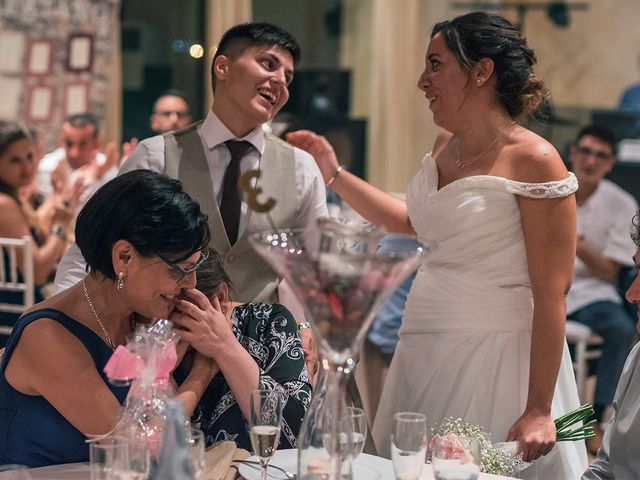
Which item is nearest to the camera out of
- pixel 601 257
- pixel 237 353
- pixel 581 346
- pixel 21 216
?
pixel 237 353

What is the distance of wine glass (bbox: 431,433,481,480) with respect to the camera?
5.56 ft

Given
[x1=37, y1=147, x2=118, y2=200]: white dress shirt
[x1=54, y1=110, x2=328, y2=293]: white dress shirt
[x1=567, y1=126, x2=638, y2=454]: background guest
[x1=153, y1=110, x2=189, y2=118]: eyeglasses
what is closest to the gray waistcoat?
[x1=54, y1=110, x2=328, y2=293]: white dress shirt

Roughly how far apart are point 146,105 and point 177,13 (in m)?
0.80

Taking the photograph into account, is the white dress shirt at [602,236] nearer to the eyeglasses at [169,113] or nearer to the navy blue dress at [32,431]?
the eyeglasses at [169,113]

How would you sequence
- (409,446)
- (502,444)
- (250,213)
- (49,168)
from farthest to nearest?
(49,168) → (250,213) → (502,444) → (409,446)

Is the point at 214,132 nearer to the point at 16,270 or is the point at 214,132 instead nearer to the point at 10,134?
the point at 16,270

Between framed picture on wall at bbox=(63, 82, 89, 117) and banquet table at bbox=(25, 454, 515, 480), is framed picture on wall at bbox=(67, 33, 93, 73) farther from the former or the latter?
banquet table at bbox=(25, 454, 515, 480)

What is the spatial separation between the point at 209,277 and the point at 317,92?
5814 mm

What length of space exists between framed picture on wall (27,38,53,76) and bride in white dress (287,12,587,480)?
5.23m

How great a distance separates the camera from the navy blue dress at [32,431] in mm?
2043

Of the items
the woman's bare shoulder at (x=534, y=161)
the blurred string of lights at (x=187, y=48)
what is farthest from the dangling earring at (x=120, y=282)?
the blurred string of lights at (x=187, y=48)

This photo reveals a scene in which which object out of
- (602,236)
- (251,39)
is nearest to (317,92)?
(602,236)

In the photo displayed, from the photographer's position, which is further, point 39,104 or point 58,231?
point 39,104

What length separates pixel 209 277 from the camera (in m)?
2.28
